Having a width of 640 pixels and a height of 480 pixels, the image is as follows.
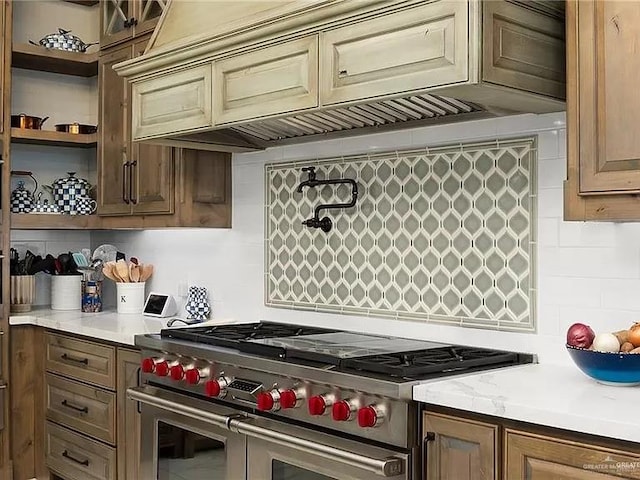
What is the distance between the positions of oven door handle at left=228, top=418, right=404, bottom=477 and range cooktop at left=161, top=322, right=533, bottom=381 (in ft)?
0.75

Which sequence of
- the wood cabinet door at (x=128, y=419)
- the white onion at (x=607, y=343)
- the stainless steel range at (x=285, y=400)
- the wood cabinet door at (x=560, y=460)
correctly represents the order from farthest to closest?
the wood cabinet door at (x=128, y=419)
the stainless steel range at (x=285, y=400)
the white onion at (x=607, y=343)
the wood cabinet door at (x=560, y=460)

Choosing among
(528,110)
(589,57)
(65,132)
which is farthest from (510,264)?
(65,132)

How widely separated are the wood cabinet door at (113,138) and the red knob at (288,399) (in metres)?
1.87

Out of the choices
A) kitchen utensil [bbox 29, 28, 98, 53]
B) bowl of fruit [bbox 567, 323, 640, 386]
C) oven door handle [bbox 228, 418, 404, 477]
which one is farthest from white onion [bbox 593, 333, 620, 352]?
kitchen utensil [bbox 29, 28, 98, 53]

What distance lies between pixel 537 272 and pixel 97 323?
2180 millimetres

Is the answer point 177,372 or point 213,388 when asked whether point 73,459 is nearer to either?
point 177,372

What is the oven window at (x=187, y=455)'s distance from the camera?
2770mm

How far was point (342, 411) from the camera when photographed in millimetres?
2240

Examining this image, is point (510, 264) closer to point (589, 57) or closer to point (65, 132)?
point (589, 57)

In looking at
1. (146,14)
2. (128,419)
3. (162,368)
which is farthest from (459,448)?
(146,14)

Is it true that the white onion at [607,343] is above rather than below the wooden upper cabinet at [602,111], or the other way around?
below

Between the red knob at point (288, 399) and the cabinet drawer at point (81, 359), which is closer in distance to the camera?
the red knob at point (288, 399)

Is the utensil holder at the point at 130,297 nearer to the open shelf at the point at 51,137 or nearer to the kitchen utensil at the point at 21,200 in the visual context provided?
the kitchen utensil at the point at 21,200

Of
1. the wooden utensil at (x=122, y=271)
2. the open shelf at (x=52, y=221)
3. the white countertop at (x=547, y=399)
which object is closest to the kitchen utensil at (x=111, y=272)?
the wooden utensil at (x=122, y=271)
